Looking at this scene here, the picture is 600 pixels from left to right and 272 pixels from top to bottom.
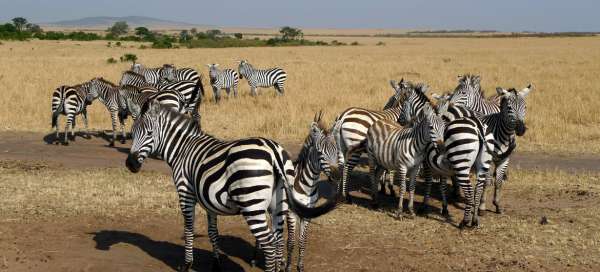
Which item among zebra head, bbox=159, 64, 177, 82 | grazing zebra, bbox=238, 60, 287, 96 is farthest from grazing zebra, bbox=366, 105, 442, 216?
grazing zebra, bbox=238, 60, 287, 96

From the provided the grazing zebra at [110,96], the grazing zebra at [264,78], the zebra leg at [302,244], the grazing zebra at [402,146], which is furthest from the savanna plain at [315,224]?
the grazing zebra at [264,78]

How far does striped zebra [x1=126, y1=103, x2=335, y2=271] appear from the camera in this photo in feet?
20.2

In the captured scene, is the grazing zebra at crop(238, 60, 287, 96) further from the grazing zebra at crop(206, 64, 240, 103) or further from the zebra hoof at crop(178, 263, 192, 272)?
the zebra hoof at crop(178, 263, 192, 272)

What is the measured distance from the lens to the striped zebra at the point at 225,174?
616 cm

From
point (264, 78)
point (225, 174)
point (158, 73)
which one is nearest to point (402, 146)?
point (225, 174)

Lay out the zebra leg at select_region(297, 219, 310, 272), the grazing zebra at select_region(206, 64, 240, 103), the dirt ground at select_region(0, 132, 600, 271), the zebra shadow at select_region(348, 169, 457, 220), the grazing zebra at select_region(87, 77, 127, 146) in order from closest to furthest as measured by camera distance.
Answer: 1. the zebra leg at select_region(297, 219, 310, 272)
2. the dirt ground at select_region(0, 132, 600, 271)
3. the zebra shadow at select_region(348, 169, 457, 220)
4. the grazing zebra at select_region(87, 77, 127, 146)
5. the grazing zebra at select_region(206, 64, 240, 103)

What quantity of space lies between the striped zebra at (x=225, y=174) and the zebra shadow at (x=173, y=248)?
0.41 meters

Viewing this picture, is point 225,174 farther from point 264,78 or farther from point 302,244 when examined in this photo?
point 264,78

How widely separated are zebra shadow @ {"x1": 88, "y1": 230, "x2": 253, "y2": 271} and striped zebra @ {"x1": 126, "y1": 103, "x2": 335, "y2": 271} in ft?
1.34

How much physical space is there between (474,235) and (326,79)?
2087 cm

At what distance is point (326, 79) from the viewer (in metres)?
29.2

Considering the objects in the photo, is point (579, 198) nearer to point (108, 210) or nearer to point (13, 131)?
point (108, 210)

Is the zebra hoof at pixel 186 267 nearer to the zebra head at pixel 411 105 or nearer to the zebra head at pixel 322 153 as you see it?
the zebra head at pixel 322 153

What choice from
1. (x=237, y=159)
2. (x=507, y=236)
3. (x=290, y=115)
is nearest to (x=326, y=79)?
(x=290, y=115)
